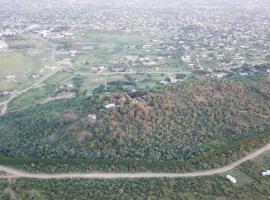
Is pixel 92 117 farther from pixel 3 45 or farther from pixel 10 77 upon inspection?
pixel 3 45

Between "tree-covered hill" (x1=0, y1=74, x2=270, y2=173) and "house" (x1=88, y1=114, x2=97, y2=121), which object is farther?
"house" (x1=88, y1=114, x2=97, y2=121)

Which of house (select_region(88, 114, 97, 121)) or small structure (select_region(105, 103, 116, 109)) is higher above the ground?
small structure (select_region(105, 103, 116, 109))

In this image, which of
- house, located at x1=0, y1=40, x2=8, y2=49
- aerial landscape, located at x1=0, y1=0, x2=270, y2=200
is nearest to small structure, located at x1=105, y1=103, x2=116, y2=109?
aerial landscape, located at x1=0, y1=0, x2=270, y2=200

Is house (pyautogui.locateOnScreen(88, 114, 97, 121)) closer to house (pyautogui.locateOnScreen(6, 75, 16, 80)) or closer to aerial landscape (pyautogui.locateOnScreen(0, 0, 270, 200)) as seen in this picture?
aerial landscape (pyautogui.locateOnScreen(0, 0, 270, 200))

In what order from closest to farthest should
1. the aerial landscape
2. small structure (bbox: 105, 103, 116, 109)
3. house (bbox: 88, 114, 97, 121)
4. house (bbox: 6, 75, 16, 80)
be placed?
the aerial landscape < house (bbox: 88, 114, 97, 121) < small structure (bbox: 105, 103, 116, 109) < house (bbox: 6, 75, 16, 80)

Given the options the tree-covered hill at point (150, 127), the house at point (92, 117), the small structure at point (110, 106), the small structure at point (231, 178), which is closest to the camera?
the small structure at point (231, 178)

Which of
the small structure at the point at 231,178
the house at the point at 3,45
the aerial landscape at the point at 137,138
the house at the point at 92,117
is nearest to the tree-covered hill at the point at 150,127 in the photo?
the house at the point at 92,117

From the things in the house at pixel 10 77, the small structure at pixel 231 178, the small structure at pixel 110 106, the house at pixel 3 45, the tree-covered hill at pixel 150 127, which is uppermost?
the small structure at pixel 110 106

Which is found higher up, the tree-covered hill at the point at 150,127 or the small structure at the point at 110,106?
the small structure at the point at 110,106

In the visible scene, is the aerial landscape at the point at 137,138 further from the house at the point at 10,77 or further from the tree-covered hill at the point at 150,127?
the house at the point at 10,77

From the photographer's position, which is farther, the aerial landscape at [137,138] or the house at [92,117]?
the house at [92,117]
